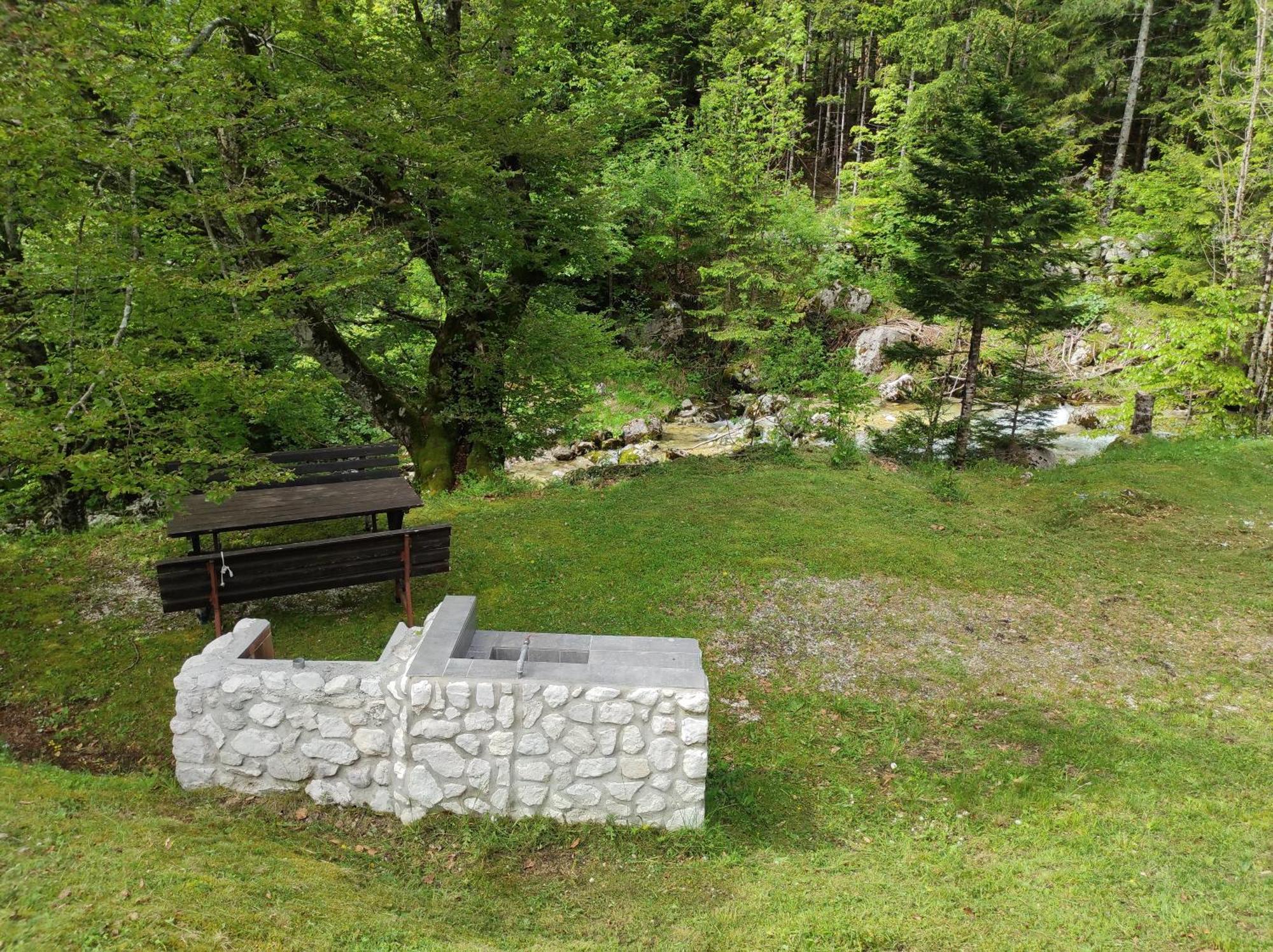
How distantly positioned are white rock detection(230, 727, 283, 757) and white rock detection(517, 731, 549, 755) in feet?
5.41

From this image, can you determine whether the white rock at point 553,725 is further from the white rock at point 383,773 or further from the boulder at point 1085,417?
the boulder at point 1085,417

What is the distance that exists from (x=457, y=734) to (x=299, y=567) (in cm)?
285

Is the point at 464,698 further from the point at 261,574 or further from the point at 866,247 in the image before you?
the point at 866,247

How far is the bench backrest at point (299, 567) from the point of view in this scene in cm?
602

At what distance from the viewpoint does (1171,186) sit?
67.3 ft

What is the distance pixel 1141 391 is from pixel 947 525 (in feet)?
29.5

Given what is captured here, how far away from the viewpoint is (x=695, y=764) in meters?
4.56

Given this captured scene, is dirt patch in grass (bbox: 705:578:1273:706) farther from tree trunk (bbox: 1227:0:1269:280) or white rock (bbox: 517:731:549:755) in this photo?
tree trunk (bbox: 1227:0:1269:280)

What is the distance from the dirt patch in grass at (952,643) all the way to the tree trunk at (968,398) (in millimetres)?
5810

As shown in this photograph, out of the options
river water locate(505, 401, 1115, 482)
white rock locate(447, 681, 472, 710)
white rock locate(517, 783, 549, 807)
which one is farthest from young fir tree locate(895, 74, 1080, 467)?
white rock locate(447, 681, 472, 710)

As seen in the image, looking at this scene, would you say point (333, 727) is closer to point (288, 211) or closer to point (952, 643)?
point (952, 643)

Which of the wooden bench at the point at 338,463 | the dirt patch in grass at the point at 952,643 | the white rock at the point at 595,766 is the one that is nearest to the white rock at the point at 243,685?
the white rock at the point at 595,766

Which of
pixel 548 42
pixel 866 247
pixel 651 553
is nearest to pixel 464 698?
pixel 651 553

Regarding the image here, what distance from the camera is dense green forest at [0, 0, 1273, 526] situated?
6.06 metres
